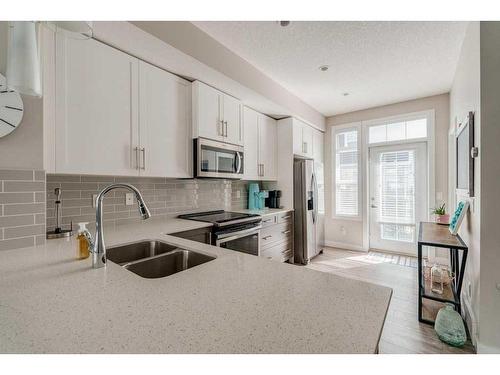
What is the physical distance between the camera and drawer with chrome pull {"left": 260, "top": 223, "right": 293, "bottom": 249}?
2912 mm

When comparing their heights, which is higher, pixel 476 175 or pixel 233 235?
pixel 476 175

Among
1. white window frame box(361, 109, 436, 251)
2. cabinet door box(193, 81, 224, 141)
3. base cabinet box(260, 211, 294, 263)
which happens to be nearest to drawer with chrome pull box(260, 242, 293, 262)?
base cabinet box(260, 211, 294, 263)

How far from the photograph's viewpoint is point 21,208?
133 centimetres

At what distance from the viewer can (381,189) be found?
409 cm

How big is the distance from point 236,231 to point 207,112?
1256 millimetres

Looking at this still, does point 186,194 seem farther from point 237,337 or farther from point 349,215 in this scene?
point 349,215

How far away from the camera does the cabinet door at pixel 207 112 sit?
2332 mm

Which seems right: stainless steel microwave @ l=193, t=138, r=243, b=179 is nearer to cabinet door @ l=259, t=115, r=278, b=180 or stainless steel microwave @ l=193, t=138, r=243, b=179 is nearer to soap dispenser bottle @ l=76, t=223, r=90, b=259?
cabinet door @ l=259, t=115, r=278, b=180

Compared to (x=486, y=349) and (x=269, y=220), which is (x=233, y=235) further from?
(x=486, y=349)

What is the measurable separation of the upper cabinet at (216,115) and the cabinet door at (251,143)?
226 mm

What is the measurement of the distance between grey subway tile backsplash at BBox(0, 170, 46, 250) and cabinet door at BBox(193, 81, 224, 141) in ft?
4.32

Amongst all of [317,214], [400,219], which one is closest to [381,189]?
[400,219]

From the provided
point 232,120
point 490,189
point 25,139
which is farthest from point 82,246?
point 490,189

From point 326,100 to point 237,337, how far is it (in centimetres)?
385
